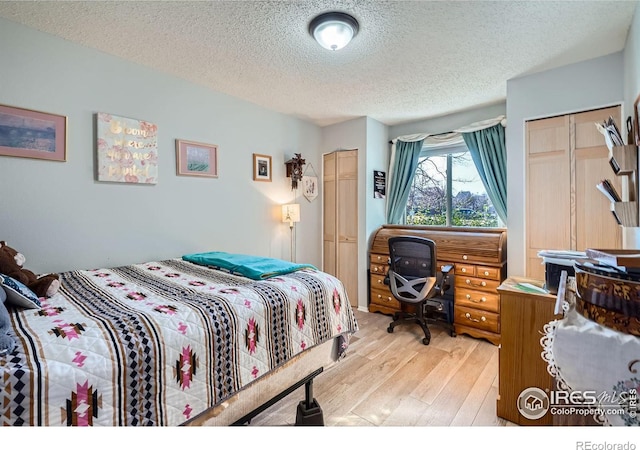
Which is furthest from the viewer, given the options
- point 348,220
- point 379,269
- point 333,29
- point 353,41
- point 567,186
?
point 348,220

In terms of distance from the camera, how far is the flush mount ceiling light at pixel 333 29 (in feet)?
5.71

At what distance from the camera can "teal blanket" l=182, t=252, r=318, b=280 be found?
1791mm

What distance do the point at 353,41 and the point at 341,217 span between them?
227 cm

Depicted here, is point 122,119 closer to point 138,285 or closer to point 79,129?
point 79,129

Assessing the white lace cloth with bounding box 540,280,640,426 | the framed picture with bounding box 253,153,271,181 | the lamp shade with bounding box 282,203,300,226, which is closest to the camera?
the white lace cloth with bounding box 540,280,640,426

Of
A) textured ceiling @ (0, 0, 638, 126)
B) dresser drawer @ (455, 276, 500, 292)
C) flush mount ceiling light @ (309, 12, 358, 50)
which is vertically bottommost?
dresser drawer @ (455, 276, 500, 292)

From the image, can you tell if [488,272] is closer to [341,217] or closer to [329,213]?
[341,217]

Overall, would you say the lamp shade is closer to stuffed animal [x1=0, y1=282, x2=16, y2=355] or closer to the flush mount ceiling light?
the flush mount ceiling light

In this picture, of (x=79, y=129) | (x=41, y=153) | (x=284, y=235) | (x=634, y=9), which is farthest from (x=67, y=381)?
(x=634, y=9)

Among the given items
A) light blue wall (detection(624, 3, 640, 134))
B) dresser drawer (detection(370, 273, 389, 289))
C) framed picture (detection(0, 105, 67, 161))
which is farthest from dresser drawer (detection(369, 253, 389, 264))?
framed picture (detection(0, 105, 67, 161))

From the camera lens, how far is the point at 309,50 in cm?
215

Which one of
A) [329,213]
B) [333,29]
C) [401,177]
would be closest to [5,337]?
[333,29]

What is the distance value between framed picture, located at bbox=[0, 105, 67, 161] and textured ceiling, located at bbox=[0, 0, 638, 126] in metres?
0.60

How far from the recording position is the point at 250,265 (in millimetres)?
1907
